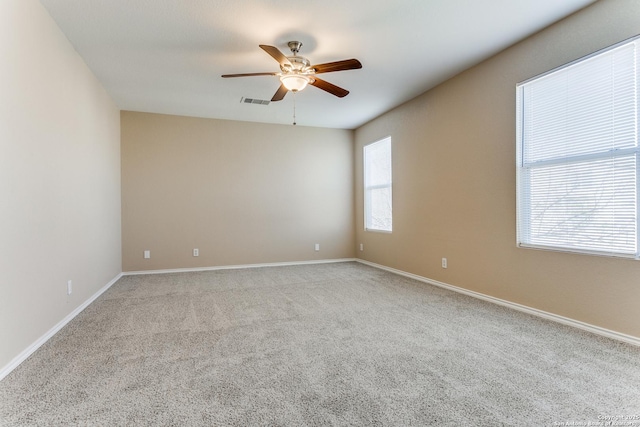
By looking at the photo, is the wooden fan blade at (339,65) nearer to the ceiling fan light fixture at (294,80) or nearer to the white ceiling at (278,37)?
the ceiling fan light fixture at (294,80)

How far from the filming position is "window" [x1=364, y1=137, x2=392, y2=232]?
18.2 feet

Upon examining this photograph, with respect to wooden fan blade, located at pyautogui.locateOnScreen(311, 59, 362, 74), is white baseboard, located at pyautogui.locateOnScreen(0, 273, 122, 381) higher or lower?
lower

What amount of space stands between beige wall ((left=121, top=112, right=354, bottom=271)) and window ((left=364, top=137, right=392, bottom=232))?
1.55 feet

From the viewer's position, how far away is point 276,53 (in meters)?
2.68

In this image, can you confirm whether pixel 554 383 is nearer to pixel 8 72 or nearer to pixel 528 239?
pixel 528 239

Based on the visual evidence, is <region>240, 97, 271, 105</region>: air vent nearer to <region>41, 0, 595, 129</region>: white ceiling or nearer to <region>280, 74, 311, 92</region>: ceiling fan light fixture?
<region>41, 0, 595, 129</region>: white ceiling

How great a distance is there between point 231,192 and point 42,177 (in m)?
3.31

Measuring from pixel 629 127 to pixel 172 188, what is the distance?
564 cm

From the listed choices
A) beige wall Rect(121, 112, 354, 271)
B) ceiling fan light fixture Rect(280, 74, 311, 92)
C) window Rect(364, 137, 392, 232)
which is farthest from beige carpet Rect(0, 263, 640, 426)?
window Rect(364, 137, 392, 232)

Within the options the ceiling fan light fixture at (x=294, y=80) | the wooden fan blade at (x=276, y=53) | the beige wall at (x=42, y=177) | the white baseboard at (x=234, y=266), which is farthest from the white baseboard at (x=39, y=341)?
the ceiling fan light fixture at (x=294, y=80)

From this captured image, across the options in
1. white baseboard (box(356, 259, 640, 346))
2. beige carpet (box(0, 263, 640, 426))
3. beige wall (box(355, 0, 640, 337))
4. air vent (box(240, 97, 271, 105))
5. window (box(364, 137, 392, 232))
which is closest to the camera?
beige carpet (box(0, 263, 640, 426))

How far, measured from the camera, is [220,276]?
198 inches

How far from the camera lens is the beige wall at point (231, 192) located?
208 inches

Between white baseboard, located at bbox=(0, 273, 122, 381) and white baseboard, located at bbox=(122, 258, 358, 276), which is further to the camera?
white baseboard, located at bbox=(122, 258, 358, 276)
